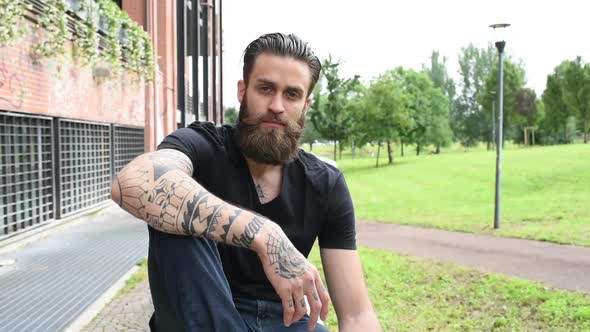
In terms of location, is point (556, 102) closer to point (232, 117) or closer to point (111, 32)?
point (111, 32)

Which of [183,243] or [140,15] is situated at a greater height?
[140,15]

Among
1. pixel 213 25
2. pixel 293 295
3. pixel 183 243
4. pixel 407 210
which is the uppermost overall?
pixel 213 25

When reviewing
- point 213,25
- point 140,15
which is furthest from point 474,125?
point 140,15

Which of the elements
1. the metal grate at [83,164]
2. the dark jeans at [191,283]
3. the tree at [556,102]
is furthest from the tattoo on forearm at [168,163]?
the tree at [556,102]

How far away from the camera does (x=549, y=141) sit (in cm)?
6481

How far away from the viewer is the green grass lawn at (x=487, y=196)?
13.9 metres

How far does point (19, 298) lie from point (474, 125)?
78.1 m

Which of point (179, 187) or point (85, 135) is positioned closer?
point (179, 187)

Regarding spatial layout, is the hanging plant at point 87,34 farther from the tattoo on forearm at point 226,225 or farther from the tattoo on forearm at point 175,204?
the tattoo on forearm at point 226,225

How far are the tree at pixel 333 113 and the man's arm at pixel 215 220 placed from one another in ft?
172

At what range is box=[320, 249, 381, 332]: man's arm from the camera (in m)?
2.37

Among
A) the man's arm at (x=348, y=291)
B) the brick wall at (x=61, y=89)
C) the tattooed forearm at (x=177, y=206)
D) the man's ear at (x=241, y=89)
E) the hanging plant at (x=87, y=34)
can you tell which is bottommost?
the man's arm at (x=348, y=291)

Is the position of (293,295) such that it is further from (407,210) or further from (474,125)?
(474,125)

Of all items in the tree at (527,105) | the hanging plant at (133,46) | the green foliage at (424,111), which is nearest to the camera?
the hanging plant at (133,46)
